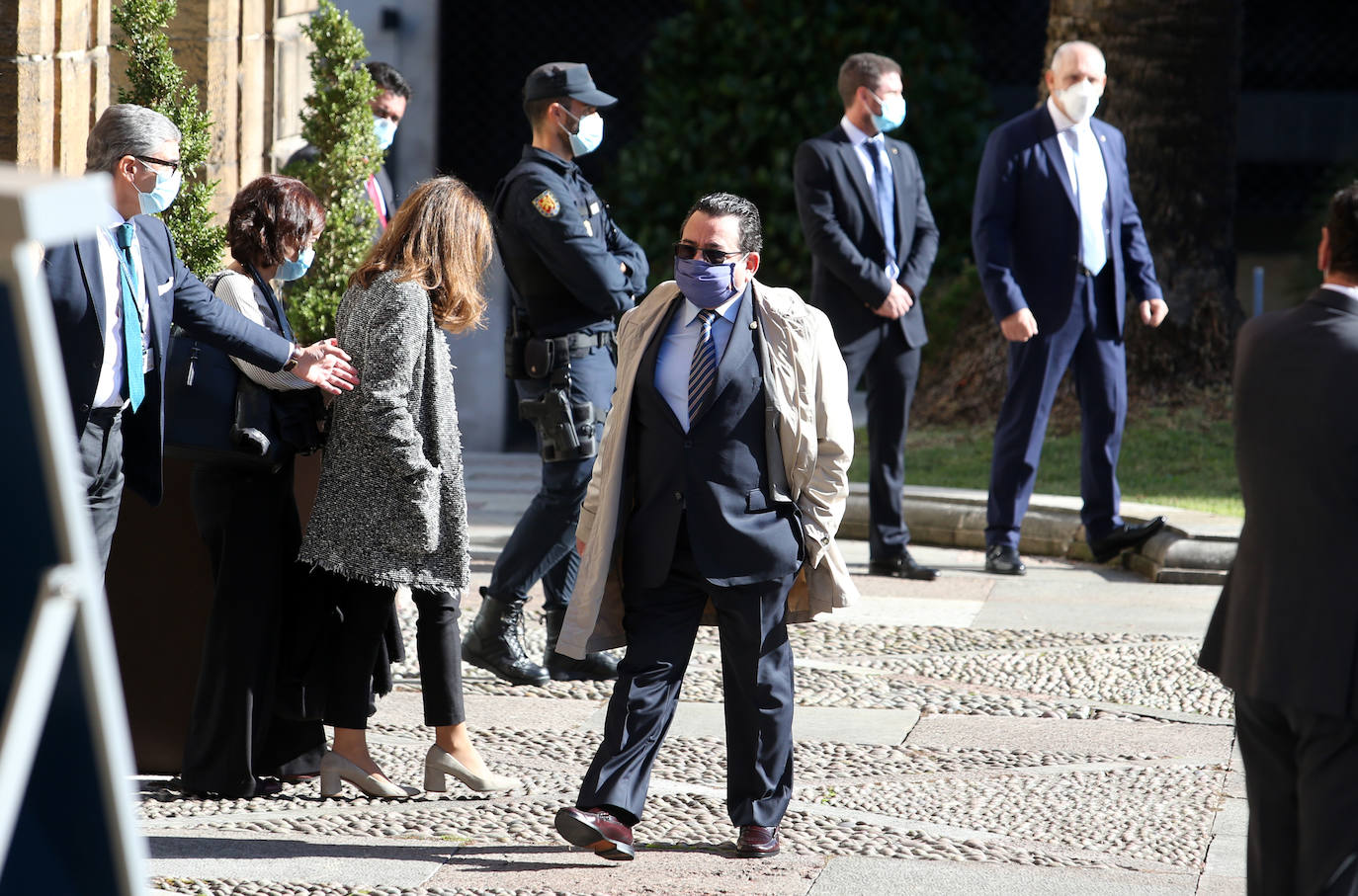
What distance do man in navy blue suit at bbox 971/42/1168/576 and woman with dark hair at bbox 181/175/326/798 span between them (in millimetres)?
3619

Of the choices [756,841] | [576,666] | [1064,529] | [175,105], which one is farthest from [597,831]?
[1064,529]

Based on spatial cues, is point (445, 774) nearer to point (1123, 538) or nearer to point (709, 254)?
point (709, 254)

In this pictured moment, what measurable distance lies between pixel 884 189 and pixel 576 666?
2.62 m

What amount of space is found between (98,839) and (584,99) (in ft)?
14.6

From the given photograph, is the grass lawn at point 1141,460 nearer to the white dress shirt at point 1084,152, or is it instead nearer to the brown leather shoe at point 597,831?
the white dress shirt at point 1084,152

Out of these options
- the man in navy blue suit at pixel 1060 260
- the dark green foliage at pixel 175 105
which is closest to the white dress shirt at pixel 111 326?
the dark green foliage at pixel 175 105

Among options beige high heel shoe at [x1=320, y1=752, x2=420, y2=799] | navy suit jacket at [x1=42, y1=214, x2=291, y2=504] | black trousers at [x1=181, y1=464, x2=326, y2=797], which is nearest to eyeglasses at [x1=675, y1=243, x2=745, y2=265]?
navy suit jacket at [x1=42, y1=214, x2=291, y2=504]

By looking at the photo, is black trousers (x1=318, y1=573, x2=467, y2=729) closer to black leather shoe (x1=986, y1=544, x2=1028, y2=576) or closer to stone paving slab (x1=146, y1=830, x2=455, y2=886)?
stone paving slab (x1=146, y1=830, x2=455, y2=886)

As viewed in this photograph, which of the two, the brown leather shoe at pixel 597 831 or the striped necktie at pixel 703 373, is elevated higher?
the striped necktie at pixel 703 373

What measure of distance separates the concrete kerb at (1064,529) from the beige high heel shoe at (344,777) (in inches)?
165

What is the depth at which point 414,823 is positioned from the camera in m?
4.65

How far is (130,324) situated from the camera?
4.37 metres

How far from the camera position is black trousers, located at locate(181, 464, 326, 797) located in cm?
473

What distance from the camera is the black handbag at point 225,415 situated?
4.70 m
